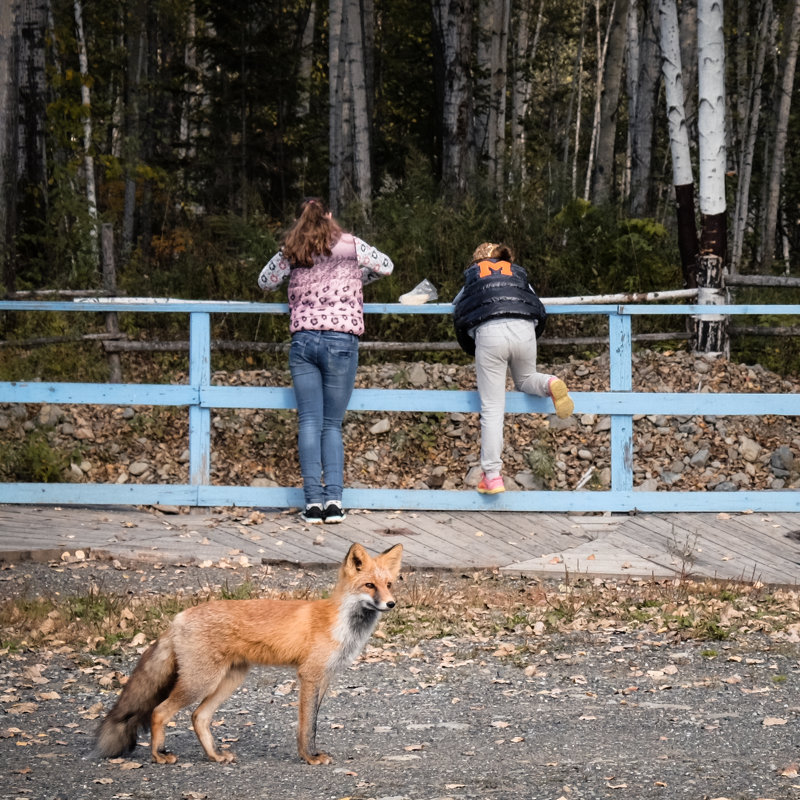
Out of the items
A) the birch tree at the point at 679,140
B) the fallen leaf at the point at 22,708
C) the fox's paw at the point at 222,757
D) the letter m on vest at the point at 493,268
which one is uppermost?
the birch tree at the point at 679,140

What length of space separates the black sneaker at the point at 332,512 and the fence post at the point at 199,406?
95cm

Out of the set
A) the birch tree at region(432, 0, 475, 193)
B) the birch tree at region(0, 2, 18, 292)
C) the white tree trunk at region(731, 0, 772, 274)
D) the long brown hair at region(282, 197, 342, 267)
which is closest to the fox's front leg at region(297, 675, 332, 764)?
the long brown hair at region(282, 197, 342, 267)

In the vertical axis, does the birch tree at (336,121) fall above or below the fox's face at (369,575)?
above

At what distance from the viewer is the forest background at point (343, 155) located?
14898mm

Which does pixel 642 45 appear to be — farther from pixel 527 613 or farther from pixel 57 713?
pixel 57 713

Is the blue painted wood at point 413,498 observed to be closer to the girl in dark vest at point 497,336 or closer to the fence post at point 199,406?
the fence post at point 199,406

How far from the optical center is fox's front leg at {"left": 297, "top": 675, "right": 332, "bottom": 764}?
4.59 meters

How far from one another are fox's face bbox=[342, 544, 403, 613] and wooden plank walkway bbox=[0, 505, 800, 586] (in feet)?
10.5

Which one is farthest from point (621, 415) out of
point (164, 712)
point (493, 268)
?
point (164, 712)

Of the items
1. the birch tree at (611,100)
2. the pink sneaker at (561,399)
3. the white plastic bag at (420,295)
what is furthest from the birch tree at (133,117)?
the pink sneaker at (561,399)

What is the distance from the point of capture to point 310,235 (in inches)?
331

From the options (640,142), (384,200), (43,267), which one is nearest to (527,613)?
(384,200)

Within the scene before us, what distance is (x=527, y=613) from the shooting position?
281 inches

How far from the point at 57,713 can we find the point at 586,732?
2.37 m
